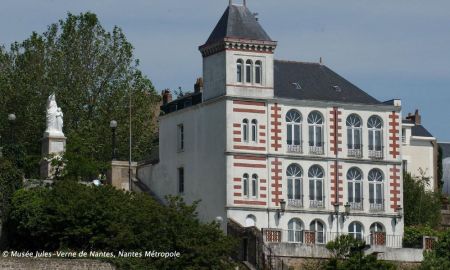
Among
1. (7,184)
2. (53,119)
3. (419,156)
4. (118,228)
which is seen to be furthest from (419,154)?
(118,228)

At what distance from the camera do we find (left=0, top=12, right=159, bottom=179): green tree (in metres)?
116

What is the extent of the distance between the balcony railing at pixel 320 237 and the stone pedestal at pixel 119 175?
11.7 m

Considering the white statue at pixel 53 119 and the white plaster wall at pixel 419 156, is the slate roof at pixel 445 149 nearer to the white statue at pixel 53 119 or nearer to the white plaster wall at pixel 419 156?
the white plaster wall at pixel 419 156

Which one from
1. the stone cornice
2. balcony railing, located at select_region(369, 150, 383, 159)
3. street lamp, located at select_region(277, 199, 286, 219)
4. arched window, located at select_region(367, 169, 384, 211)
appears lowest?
street lamp, located at select_region(277, 199, 286, 219)

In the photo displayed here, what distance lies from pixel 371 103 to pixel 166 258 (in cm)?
2002

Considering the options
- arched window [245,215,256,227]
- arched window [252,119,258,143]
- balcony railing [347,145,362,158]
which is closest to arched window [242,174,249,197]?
arched window [245,215,256,227]

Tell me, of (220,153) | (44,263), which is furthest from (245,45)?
(44,263)

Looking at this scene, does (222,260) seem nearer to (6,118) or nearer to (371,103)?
(371,103)

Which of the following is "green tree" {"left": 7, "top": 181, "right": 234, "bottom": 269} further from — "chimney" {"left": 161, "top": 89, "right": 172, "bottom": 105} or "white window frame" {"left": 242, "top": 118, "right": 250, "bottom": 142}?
"chimney" {"left": 161, "top": 89, "right": 172, "bottom": 105}

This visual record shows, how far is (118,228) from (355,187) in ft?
58.4

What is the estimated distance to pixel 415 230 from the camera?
101m

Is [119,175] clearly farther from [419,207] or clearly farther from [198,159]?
[419,207]

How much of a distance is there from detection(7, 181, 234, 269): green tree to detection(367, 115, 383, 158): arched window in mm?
14315

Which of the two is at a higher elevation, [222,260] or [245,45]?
[245,45]
